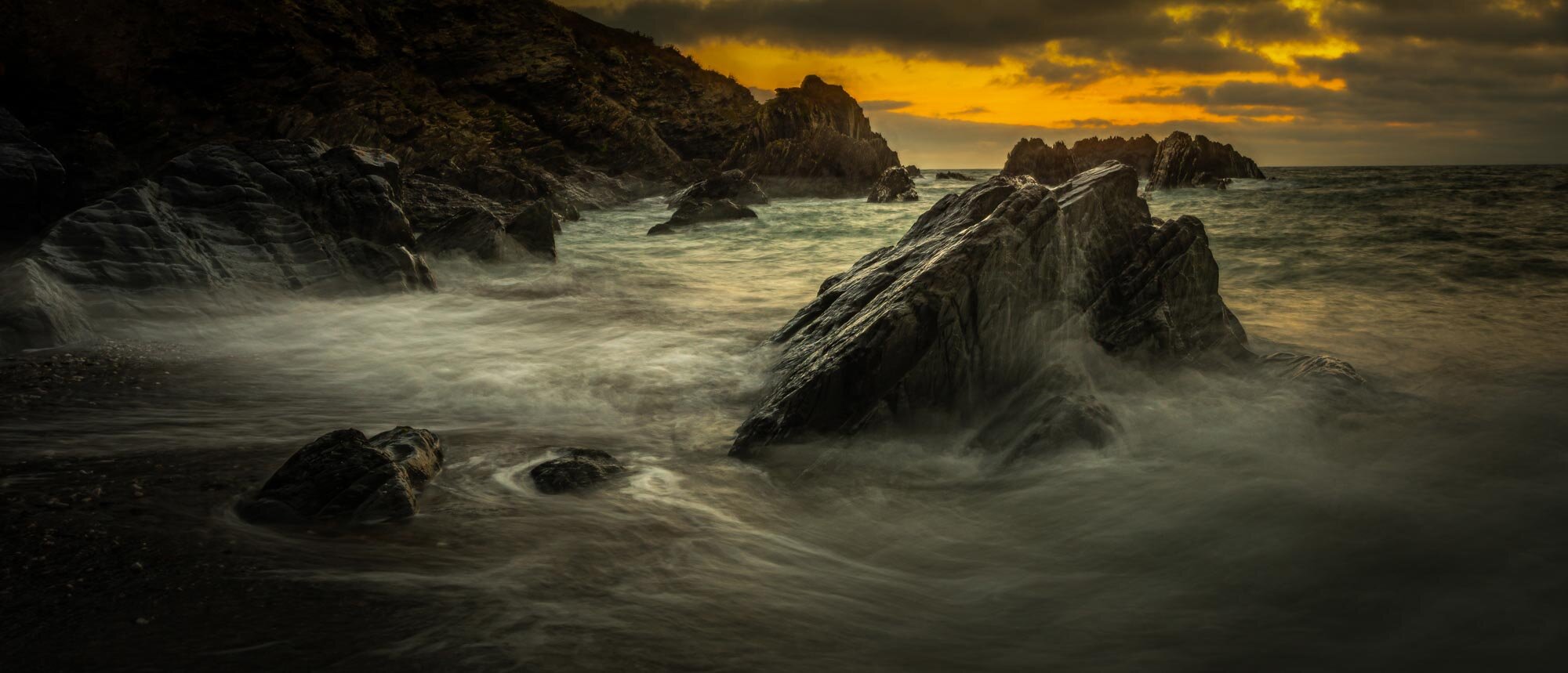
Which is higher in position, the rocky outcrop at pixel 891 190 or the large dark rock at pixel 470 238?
the rocky outcrop at pixel 891 190

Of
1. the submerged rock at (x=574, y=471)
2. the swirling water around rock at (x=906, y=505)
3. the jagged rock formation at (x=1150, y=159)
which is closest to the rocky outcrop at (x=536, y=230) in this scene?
the swirling water around rock at (x=906, y=505)

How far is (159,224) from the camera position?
34.4 feet

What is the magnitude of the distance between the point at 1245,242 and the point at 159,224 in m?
18.3

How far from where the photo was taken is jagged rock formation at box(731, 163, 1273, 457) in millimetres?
6086

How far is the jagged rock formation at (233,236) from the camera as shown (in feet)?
29.8

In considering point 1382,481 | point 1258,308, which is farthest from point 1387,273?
point 1382,481

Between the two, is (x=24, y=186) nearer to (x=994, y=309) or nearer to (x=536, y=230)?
(x=536, y=230)

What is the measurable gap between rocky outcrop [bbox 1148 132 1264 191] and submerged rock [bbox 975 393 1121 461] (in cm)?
5160

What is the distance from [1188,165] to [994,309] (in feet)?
183

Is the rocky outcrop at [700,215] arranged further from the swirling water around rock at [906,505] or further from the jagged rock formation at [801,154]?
the jagged rock formation at [801,154]

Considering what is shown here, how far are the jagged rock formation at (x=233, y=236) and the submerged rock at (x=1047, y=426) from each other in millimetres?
8578

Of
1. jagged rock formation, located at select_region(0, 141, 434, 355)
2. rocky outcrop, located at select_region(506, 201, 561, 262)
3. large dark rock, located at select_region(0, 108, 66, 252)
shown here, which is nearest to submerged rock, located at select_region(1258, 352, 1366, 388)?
jagged rock formation, located at select_region(0, 141, 434, 355)

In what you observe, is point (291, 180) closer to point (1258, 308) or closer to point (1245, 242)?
point (1258, 308)

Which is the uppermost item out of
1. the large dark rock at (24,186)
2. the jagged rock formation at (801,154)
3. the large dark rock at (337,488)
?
the jagged rock formation at (801,154)
